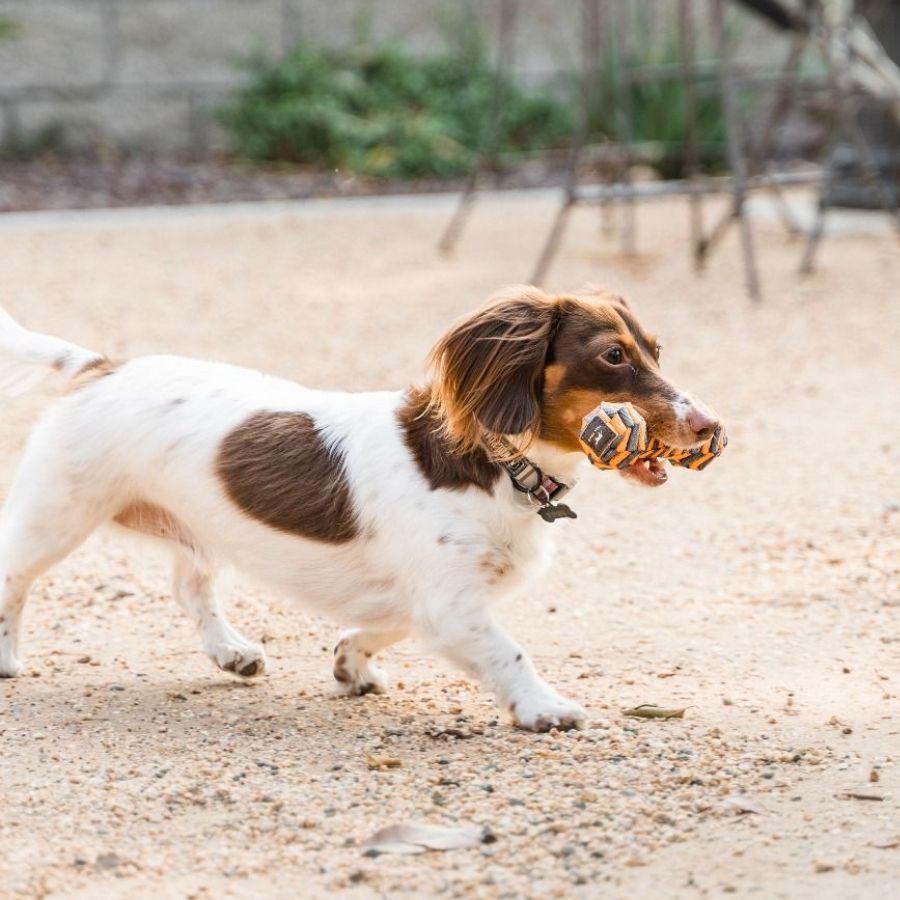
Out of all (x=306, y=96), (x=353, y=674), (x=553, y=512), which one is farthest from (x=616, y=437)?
(x=306, y=96)

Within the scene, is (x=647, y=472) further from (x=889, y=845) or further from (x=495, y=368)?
(x=889, y=845)

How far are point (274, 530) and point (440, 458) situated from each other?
443 millimetres

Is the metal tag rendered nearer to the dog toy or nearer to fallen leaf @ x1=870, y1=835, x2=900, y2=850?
the dog toy

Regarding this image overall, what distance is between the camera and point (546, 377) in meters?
3.53

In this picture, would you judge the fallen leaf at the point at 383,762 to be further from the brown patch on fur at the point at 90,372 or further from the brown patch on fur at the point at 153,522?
the brown patch on fur at the point at 90,372

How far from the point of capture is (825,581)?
4.80 meters

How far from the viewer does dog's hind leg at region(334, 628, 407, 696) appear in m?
3.80

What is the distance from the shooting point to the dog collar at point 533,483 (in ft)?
11.5

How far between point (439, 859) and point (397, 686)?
1105mm

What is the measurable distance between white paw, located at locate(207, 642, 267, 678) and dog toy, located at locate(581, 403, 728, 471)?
3.55ft

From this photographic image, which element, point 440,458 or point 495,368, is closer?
point 495,368

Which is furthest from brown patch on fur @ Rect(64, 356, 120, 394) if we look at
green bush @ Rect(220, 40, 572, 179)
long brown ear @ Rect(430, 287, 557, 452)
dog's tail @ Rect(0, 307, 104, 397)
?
green bush @ Rect(220, 40, 572, 179)

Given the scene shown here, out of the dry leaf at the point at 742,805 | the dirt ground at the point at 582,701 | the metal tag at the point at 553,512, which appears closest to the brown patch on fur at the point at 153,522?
the dirt ground at the point at 582,701

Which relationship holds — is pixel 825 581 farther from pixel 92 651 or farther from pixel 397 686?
pixel 92 651
